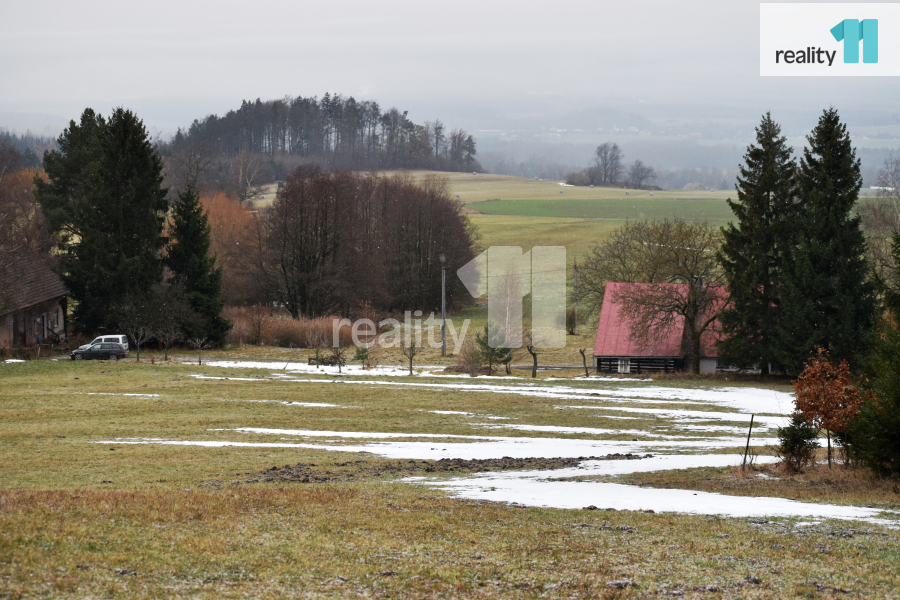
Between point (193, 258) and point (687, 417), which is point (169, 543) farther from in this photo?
point (193, 258)

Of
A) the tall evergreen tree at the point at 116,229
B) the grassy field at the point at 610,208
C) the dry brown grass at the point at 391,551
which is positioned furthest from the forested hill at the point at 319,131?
the dry brown grass at the point at 391,551

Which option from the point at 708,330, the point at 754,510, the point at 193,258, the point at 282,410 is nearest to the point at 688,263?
the point at 708,330

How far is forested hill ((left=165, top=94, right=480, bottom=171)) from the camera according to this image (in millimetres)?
171875

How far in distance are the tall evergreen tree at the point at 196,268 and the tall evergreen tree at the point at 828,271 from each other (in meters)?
36.7

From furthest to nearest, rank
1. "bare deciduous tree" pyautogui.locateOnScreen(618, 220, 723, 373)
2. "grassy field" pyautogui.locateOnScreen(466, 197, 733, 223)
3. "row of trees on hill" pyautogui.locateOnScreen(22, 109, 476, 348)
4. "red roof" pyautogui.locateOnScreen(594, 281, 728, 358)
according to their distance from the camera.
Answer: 1. "grassy field" pyautogui.locateOnScreen(466, 197, 733, 223)
2. "row of trees on hill" pyautogui.locateOnScreen(22, 109, 476, 348)
3. "red roof" pyautogui.locateOnScreen(594, 281, 728, 358)
4. "bare deciduous tree" pyautogui.locateOnScreen(618, 220, 723, 373)

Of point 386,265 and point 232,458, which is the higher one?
point 386,265

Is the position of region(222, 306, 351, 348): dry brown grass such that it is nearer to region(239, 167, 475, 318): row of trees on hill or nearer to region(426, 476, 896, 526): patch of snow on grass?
region(239, 167, 475, 318): row of trees on hill

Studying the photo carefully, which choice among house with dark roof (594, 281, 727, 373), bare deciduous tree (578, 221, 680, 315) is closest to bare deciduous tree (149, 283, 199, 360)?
house with dark roof (594, 281, 727, 373)

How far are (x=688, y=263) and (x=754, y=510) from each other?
37.9 metres

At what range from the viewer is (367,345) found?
61.7 m

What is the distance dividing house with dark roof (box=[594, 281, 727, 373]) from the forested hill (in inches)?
4865

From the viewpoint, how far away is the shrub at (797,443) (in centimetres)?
1880

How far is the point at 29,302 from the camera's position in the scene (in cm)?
→ 5181

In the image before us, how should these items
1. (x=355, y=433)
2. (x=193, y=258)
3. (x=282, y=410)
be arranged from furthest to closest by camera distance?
(x=193, y=258) → (x=282, y=410) → (x=355, y=433)
